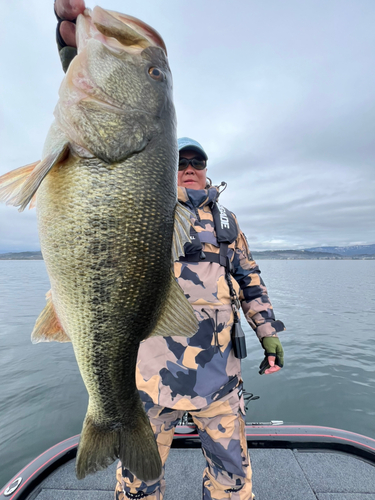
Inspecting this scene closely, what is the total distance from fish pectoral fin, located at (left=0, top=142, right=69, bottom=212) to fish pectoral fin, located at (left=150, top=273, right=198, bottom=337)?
82cm

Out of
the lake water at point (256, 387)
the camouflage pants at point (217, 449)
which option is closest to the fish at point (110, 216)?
the camouflage pants at point (217, 449)

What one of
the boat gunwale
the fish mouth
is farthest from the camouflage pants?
the fish mouth

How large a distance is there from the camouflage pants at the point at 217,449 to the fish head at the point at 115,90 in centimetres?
202

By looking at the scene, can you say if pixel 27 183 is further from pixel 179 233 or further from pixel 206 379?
pixel 206 379

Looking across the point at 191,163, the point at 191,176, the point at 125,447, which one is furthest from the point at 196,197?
the point at 125,447

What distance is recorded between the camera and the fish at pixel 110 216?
1298mm

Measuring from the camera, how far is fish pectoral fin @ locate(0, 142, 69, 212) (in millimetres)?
1241

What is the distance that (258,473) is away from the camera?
318cm

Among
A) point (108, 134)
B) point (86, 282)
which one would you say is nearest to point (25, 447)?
point (86, 282)

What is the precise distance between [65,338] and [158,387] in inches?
37.7

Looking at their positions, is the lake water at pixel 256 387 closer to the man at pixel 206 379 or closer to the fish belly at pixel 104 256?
the man at pixel 206 379

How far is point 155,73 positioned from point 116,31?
0.29 meters

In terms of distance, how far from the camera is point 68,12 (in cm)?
146

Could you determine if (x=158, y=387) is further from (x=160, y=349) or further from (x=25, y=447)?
(x=25, y=447)
